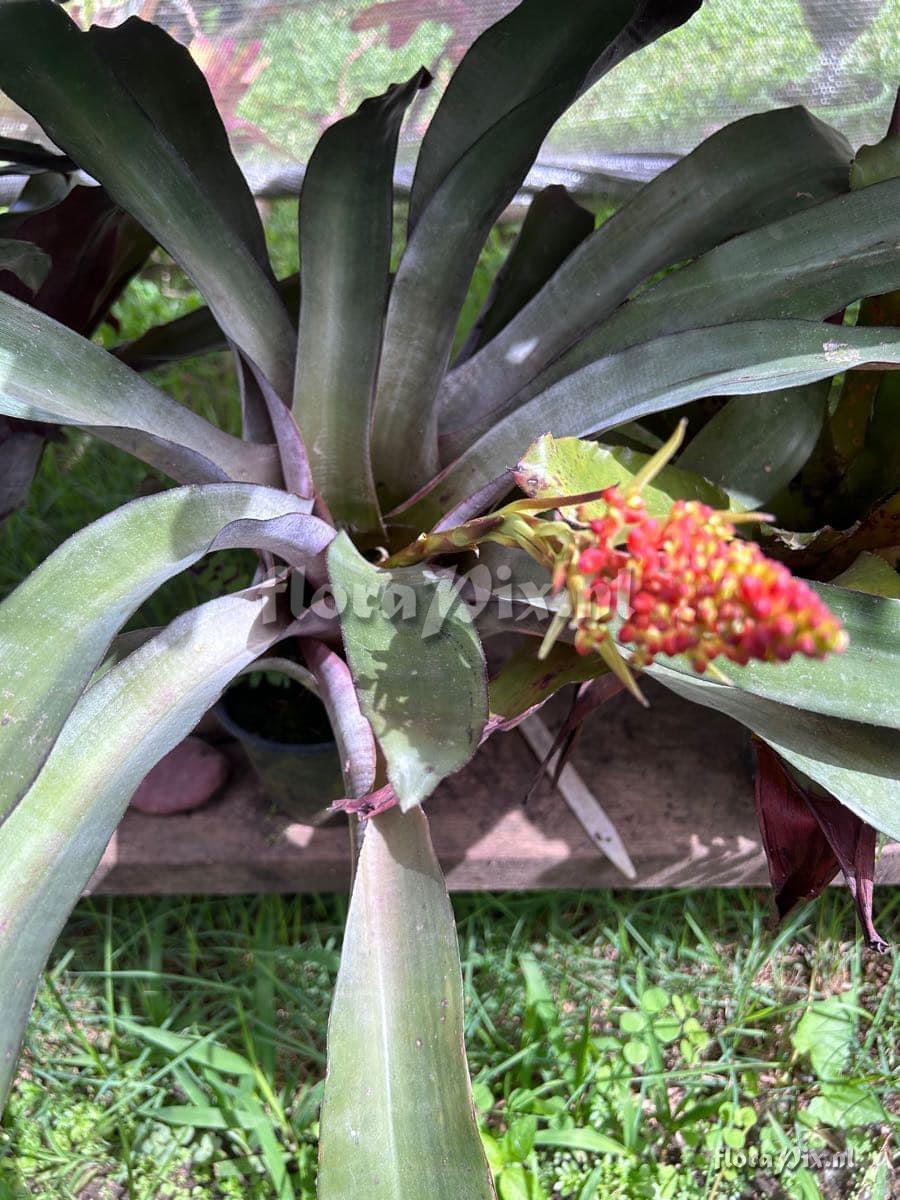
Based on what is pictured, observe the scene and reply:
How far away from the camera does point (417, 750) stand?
0.58 metres

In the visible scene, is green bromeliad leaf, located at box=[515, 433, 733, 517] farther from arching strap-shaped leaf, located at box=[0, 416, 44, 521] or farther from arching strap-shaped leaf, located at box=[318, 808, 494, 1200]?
arching strap-shaped leaf, located at box=[0, 416, 44, 521]

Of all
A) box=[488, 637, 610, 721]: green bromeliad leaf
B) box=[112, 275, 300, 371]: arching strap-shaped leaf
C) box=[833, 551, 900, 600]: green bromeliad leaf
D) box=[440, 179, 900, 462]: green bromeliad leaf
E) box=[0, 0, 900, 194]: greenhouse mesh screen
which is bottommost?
box=[488, 637, 610, 721]: green bromeliad leaf

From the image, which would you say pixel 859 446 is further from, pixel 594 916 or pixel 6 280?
pixel 6 280

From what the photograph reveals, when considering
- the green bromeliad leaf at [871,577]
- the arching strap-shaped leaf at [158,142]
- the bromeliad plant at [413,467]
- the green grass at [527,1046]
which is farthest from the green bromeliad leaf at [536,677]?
the green grass at [527,1046]

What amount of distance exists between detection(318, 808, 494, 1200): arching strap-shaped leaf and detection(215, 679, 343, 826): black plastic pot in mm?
241

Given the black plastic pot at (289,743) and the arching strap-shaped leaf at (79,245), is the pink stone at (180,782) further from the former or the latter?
the arching strap-shaped leaf at (79,245)

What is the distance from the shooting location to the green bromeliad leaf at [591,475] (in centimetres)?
60

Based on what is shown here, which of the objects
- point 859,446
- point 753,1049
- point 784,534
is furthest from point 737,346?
point 753,1049

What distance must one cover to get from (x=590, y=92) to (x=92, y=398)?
1.10 metres

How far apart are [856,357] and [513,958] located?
829 mm

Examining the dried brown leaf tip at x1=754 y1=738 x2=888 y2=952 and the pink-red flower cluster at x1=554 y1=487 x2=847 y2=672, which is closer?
the pink-red flower cluster at x1=554 y1=487 x2=847 y2=672

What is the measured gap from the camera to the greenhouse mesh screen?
1395 millimetres

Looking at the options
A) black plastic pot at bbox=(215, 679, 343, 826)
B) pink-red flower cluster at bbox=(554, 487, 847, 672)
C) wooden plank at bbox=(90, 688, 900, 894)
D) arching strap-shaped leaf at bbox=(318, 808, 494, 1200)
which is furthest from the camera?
wooden plank at bbox=(90, 688, 900, 894)

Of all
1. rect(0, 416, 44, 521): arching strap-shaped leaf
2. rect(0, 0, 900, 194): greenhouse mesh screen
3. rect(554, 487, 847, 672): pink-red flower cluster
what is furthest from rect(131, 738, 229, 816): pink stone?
rect(0, 0, 900, 194): greenhouse mesh screen
